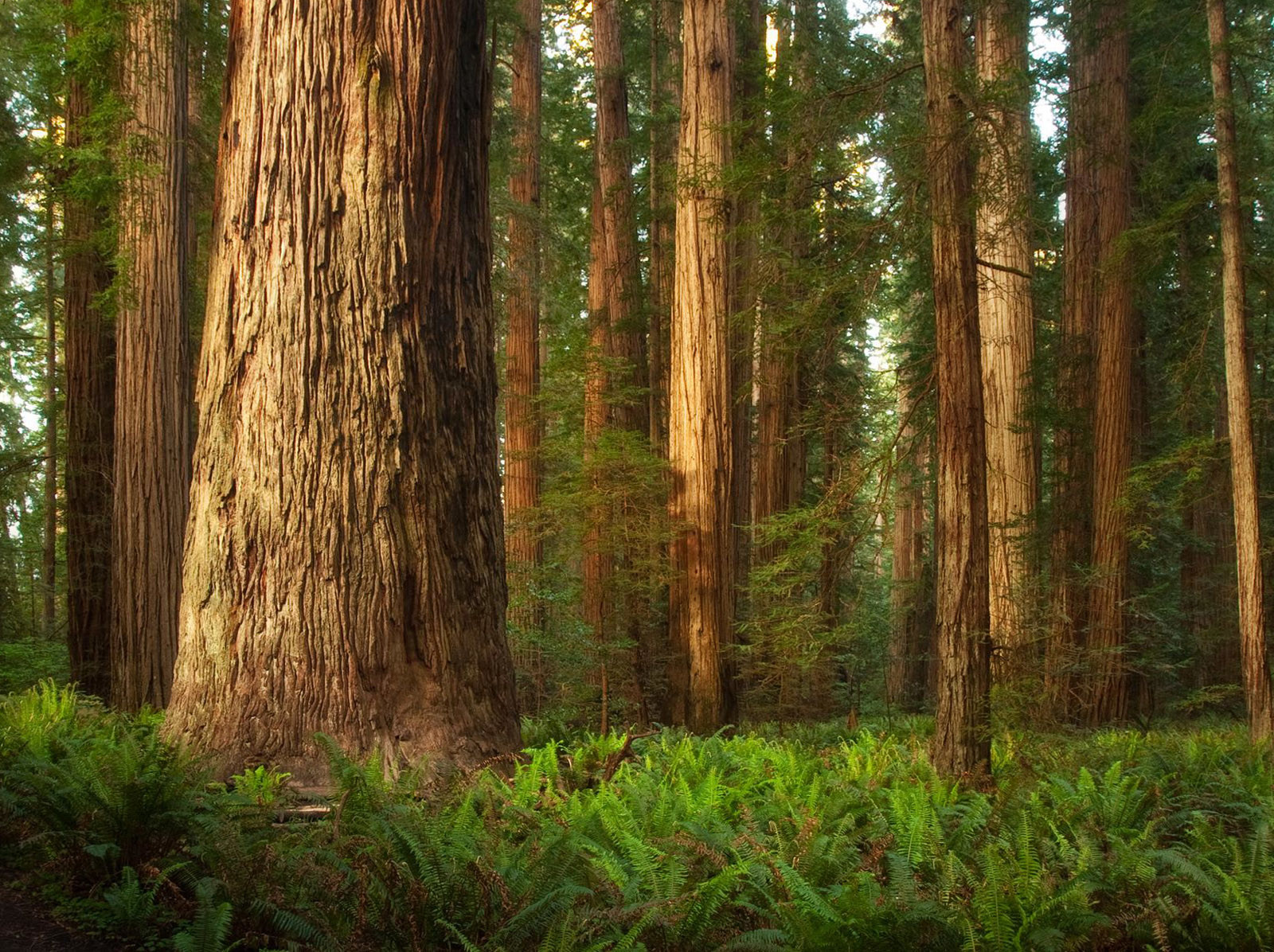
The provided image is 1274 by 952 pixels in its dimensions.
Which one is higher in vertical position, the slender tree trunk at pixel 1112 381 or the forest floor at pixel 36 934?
the slender tree trunk at pixel 1112 381

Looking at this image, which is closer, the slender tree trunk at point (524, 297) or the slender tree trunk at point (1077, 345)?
the slender tree trunk at point (1077, 345)

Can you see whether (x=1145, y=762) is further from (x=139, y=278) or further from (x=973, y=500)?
(x=139, y=278)

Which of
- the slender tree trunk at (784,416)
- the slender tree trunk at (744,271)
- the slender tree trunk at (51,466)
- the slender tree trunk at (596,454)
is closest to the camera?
the slender tree trunk at (744,271)

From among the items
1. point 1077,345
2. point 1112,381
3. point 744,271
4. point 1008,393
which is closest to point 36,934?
point 1008,393

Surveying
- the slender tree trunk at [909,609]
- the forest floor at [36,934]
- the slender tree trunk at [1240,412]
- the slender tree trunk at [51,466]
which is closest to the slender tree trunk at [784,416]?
the slender tree trunk at [909,609]

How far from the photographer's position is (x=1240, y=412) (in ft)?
28.8

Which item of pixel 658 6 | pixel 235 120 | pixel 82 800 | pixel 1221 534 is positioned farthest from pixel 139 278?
pixel 1221 534

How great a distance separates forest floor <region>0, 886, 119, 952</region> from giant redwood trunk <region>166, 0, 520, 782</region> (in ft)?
5.17

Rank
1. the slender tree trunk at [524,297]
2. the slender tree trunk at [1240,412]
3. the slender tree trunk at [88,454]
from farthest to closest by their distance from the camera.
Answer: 1. the slender tree trunk at [524,297]
2. the slender tree trunk at [88,454]
3. the slender tree trunk at [1240,412]

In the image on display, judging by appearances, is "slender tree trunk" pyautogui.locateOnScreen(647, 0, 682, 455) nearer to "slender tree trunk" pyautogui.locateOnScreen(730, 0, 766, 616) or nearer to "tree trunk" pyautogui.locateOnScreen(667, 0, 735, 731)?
"slender tree trunk" pyautogui.locateOnScreen(730, 0, 766, 616)

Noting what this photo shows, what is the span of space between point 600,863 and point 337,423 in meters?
2.70

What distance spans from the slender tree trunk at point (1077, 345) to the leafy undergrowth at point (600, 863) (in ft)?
29.8

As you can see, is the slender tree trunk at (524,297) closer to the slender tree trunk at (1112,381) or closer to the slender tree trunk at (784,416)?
the slender tree trunk at (784,416)

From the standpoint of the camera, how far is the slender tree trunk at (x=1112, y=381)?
1262 cm
